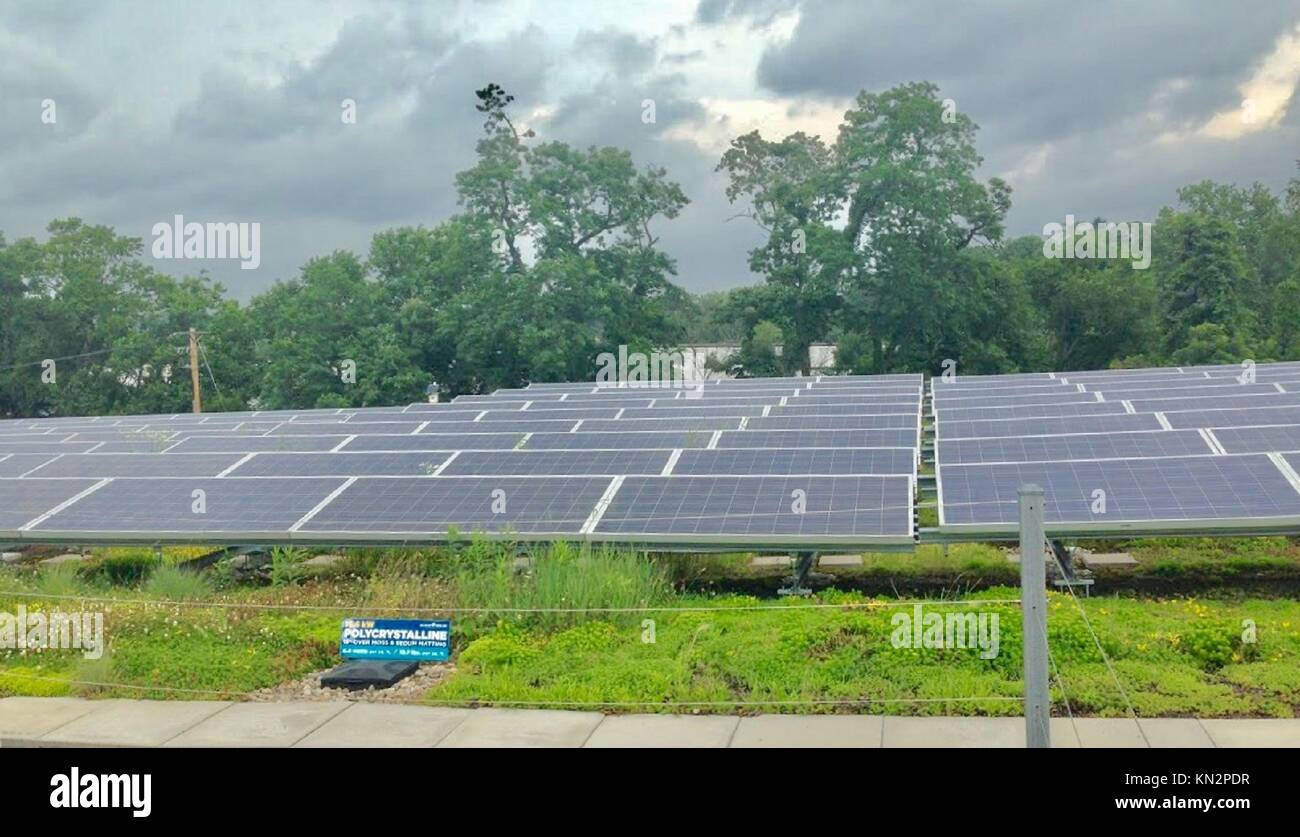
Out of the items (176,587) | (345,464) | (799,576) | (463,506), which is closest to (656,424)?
(345,464)

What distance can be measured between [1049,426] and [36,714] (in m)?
14.6

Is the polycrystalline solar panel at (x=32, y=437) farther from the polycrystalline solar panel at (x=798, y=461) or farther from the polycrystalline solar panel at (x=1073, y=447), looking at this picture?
the polycrystalline solar panel at (x=1073, y=447)

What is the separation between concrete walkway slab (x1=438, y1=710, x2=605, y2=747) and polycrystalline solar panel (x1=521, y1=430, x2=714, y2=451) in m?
8.18

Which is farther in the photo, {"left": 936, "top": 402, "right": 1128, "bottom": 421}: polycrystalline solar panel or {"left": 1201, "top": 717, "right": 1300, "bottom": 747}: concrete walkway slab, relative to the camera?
{"left": 936, "top": 402, "right": 1128, "bottom": 421}: polycrystalline solar panel

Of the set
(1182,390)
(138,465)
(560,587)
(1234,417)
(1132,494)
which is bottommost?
(560,587)

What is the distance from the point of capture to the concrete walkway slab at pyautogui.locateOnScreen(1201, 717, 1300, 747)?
8.70 m

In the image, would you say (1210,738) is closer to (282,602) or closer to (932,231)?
(282,602)

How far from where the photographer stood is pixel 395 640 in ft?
38.5

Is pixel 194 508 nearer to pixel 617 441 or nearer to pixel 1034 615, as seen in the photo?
pixel 617 441

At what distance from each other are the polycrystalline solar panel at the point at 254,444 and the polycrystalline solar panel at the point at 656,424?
15.5ft

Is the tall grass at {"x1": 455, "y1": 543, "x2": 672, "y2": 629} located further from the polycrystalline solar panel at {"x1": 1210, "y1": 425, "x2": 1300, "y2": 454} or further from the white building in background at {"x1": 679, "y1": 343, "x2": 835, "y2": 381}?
the white building in background at {"x1": 679, "y1": 343, "x2": 835, "y2": 381}

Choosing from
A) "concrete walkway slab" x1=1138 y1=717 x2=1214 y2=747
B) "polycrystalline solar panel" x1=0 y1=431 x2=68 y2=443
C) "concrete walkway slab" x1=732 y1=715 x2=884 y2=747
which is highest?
"polycrystalline solar panel" x1=0 y1=431 x2=68 y2=443

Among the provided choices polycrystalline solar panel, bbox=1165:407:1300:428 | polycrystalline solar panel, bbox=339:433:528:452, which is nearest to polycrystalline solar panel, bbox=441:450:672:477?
polycrystalline solar panel, bbox=339:433:528:452

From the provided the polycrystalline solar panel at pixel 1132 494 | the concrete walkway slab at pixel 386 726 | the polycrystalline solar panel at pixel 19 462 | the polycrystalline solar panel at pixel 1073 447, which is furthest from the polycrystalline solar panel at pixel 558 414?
the concrete walkway slab at pixel 386 726
